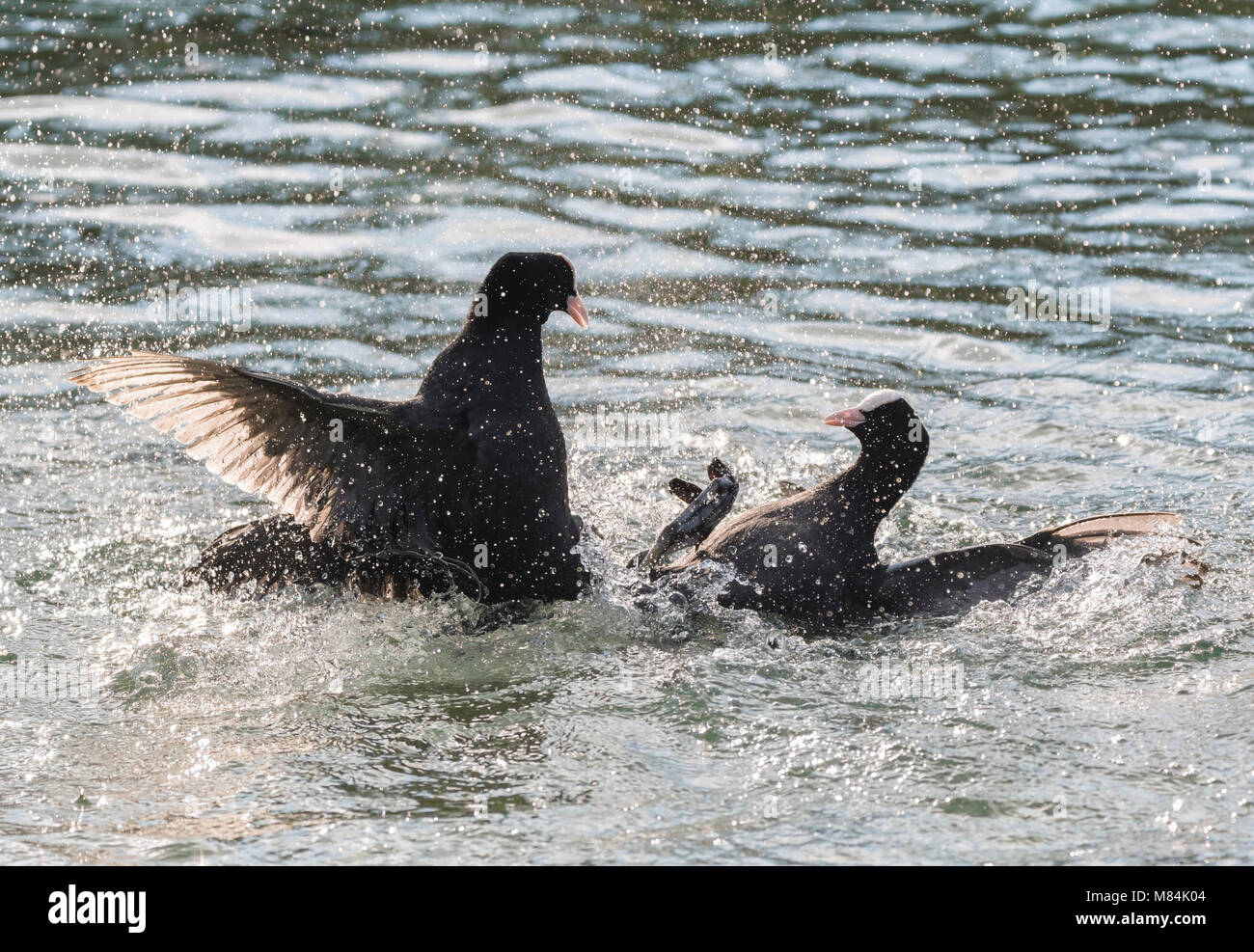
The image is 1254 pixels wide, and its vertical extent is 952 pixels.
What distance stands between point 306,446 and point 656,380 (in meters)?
3.41

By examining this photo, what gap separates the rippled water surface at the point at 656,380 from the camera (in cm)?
459

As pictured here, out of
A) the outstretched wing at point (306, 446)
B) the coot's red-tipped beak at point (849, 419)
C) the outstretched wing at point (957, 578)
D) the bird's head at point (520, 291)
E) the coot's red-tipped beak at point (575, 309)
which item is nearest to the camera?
the outstretched wing at point (306, 446)

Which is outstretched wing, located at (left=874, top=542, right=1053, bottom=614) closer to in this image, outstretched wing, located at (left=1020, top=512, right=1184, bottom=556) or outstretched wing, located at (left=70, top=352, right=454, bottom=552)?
outstretched wing, located at (left=1020, top=512, right=1184, bottom=556)

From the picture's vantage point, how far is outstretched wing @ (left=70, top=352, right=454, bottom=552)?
5219 mm

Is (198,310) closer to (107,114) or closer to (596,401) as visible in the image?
(596,401)

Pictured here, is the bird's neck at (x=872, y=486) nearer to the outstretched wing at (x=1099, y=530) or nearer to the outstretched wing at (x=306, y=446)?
the outstretched wing at (x=1099, y=530)

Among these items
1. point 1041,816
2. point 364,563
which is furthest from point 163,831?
point 1041,816

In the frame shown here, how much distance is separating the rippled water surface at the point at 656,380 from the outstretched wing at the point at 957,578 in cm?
15

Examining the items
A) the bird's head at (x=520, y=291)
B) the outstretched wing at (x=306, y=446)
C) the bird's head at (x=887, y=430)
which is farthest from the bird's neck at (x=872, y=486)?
the outstretched wing at (x=306, y=446)

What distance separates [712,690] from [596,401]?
3228 mm

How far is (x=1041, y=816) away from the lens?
4.41 meters

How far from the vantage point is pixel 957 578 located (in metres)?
5.95

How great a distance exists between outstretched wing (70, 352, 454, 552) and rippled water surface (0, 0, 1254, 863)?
467 mm

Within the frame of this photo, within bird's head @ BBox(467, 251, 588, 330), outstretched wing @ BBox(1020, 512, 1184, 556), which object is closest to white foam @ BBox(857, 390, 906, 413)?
outstretched wing @ BBox(1020, 512, 1184, 556)
